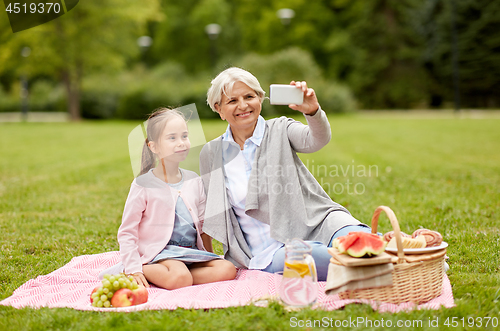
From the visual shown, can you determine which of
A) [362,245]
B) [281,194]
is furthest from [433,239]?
[281,194]

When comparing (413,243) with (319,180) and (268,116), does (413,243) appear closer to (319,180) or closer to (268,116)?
(319,180)

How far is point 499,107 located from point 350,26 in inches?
576

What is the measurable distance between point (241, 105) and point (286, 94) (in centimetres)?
44

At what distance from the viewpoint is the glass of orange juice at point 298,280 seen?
9.92 ft

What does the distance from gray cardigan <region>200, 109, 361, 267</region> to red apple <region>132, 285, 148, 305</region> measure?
694 millimetres

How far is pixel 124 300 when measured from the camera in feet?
10.2

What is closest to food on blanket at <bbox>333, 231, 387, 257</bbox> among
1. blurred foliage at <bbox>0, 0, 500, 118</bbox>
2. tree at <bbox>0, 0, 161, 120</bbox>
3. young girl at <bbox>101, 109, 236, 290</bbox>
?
young girl at <bbox>101, 109, 236, 290</bbox>

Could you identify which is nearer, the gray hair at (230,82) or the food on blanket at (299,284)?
the food on blanket at (299,284)

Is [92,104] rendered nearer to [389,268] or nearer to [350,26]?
[350,26]

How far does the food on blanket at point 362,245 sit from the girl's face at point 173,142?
4.71 feet

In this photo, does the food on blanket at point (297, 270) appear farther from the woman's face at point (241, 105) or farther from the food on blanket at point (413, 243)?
the woman's face at point (241, 105)

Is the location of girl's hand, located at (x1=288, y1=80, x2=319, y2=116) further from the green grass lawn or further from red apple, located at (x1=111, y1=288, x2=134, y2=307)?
red apple, located at (x1=111, y1=288, x2=134, y2=307)

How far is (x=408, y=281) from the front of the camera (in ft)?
9.80

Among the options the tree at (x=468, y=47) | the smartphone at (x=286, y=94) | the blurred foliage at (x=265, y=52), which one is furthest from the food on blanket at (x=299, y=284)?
the tree at (x=468, y=47)
